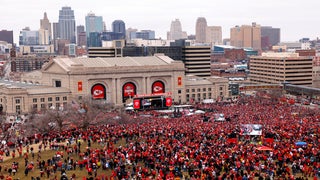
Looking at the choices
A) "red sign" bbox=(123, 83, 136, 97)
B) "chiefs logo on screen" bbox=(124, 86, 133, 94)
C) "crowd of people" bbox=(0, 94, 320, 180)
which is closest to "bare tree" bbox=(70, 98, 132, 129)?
"crowd of people" bbox=(0, 94, 320, 180)

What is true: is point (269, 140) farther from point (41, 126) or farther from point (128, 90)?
point (128, 90)

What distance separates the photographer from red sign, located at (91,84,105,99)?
108062 millimetres

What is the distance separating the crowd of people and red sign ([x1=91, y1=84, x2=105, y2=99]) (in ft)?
137

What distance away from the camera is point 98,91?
108562 mm

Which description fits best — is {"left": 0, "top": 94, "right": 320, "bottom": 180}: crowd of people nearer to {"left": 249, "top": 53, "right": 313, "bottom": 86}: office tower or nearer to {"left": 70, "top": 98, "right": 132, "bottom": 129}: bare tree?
{"left": 70, "top": 98, "right": 132, "bottom": 129}: bare tree

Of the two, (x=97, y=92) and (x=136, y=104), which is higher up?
(x=97, y=92)

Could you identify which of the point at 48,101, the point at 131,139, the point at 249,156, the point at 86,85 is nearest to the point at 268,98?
the point at 86,85

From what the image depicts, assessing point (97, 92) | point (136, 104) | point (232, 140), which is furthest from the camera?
point (97, 92)

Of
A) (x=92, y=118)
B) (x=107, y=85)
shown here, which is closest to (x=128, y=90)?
(x=107, y=85)

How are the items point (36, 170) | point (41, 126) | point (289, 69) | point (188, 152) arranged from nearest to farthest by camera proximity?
1. point (36, 170)
2. point (188, 152)
3. point (41, 126)
4. point (289, 69)

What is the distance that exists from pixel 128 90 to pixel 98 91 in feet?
21.4

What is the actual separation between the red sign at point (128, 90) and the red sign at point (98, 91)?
4743 millimetres

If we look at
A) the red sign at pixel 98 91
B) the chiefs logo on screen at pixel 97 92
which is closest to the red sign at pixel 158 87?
the red sign at pixel 98 91

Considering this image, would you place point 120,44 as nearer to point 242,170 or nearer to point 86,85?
point 86,85
